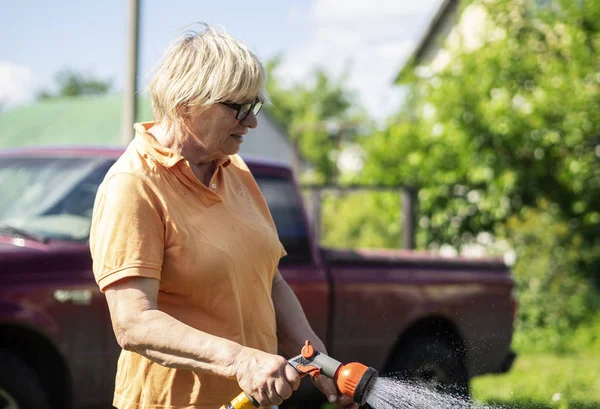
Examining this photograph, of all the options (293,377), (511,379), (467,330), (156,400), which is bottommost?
(511,379)

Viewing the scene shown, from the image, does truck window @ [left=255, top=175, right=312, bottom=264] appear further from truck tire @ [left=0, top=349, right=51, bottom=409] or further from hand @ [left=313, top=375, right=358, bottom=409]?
hand @ [left=313, top=375, right=358, bottom=409]

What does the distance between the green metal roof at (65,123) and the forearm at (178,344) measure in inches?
769

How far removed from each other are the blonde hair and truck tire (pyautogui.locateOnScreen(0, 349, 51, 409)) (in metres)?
2.65

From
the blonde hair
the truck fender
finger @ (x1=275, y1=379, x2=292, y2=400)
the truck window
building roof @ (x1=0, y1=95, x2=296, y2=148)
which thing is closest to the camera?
finger @ (x1=275, y1=379, x2=292, y2=400)

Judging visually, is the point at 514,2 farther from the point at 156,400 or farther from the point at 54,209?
the point at 156,400

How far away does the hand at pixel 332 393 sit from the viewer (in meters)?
2.63

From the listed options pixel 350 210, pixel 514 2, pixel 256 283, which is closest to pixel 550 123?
pixel 514 2

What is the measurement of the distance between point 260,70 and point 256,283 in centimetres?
65

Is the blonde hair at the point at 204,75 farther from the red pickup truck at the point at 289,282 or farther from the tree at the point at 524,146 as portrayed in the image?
the tree at the point at 524,146

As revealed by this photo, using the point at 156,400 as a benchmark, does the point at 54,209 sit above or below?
below

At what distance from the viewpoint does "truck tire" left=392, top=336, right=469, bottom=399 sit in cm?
418

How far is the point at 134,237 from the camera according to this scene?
2.37 m

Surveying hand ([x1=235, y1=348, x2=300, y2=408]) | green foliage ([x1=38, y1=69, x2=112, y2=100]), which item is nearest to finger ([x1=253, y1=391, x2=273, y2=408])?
hand ([x1=235, y1=348, x2=300, y2=408])

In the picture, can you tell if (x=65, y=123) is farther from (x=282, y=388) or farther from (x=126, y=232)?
(x=282, y=388)
